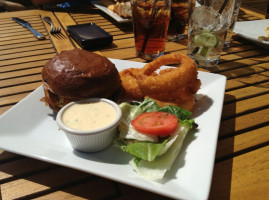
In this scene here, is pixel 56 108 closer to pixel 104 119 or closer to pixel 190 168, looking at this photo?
pixel 104 119

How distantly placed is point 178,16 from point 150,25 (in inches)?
24.1

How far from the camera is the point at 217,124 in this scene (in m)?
1.42

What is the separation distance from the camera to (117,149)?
1.42 metres

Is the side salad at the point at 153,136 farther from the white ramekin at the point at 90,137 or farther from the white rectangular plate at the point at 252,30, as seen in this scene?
the white rectangular plate at the point at 252,30

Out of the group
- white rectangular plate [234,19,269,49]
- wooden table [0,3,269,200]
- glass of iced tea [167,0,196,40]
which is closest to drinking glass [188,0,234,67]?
wooden table [0,3,269,200]

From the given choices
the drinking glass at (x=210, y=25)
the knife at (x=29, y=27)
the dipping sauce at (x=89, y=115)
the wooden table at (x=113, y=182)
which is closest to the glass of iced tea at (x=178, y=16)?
the wooden table at (x=113, y=182)

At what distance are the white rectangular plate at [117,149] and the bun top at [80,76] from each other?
0.24 meters

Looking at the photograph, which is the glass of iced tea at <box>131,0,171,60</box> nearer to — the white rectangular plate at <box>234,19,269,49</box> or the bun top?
the bun top

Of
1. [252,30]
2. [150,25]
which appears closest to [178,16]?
[150,25]

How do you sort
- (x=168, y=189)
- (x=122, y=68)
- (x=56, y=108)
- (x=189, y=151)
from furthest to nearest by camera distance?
(x=122, y=68)
(x=56, y=108)
(x=189, y=151)
(x=168, y=189)

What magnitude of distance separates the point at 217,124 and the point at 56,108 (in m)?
1.07

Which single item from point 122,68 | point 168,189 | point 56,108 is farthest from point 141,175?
point 122,68

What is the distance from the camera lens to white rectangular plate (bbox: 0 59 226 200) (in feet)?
3.46

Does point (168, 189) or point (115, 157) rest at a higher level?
point (168, 189)
